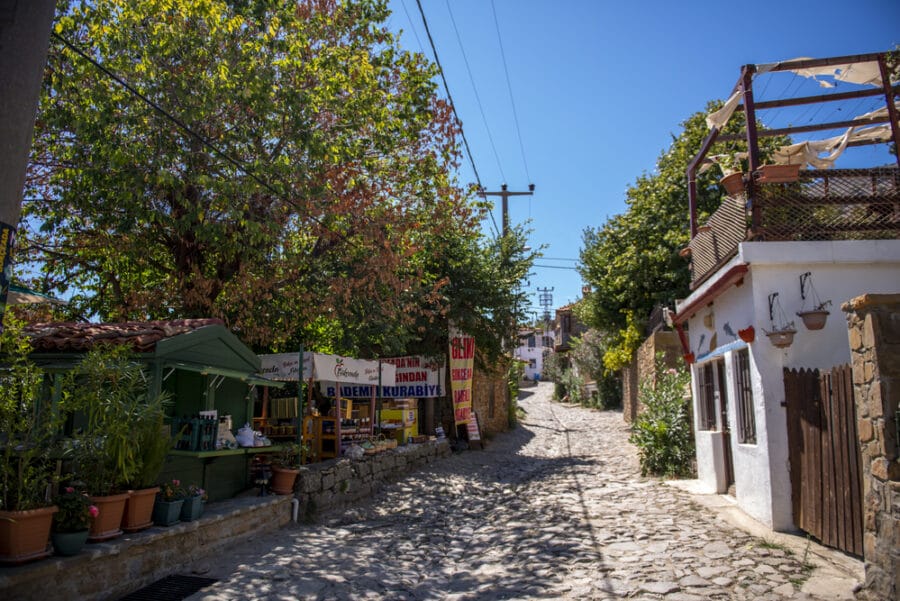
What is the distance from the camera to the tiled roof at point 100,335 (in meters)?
6.58

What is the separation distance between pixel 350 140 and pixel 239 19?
2877 mm

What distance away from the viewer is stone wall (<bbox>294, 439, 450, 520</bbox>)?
8.75m

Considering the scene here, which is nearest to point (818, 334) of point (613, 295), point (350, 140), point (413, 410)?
point (350, 140)

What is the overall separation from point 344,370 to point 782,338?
6.62m

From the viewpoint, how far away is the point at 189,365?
6.91 m

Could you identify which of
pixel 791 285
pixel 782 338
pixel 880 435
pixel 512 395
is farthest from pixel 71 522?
pixel 512 395

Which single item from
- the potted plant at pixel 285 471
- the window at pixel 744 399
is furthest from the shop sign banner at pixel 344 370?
the window at pixel 744 399

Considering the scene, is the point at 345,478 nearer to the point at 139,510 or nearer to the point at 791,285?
the point at 139,510

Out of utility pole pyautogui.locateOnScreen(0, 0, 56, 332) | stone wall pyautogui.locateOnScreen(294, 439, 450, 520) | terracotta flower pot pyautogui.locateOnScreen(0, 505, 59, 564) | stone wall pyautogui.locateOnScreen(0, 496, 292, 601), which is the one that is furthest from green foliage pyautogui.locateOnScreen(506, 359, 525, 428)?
utility pole pyautogui.locateOnScreen(0, 0, 56, 332)

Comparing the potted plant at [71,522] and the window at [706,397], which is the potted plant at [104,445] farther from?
the window at [706,397]

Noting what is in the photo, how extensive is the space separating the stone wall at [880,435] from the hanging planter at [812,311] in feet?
6.04

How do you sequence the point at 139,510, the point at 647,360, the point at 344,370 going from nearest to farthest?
the point at 139,510 < the point at 344,370 < the point at 647,360

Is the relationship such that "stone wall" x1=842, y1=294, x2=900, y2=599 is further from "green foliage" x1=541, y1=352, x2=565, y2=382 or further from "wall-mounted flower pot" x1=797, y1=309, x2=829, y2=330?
"green foliage" x1=541, y1=352, x2=565, y2=382

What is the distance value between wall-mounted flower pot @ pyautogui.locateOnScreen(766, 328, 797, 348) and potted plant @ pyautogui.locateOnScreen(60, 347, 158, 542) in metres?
6.61
